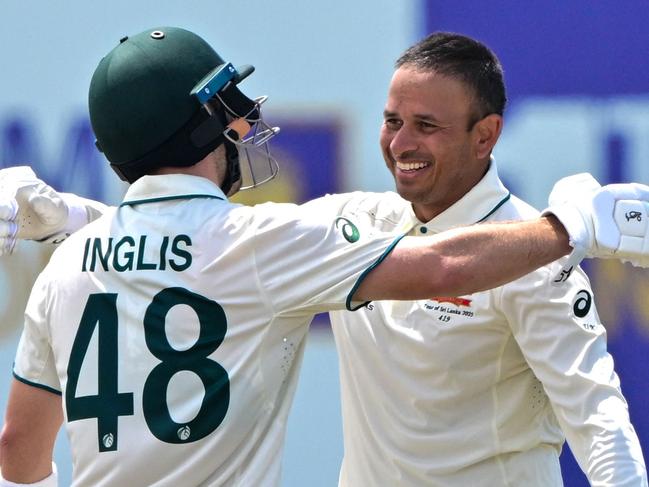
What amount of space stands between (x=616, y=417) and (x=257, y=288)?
72 centimetres

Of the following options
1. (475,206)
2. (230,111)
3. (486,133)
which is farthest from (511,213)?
(230,111)

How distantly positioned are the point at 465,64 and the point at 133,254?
2.93 ft

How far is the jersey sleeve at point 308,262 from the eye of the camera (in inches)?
73.2

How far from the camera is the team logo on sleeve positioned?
6.18ft

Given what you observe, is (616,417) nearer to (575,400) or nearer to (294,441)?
(575,400)

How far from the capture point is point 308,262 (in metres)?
1.87

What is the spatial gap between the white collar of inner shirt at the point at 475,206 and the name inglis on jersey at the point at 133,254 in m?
0.72

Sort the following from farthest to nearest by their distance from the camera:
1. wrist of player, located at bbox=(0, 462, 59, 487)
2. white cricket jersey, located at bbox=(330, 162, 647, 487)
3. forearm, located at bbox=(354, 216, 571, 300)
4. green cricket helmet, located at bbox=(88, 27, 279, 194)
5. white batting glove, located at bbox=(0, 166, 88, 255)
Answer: white batting glove, located at bbox=(0, 166, 88, 255)
white cricket jersey, located at bbox=(330, 162, 647, 487)
wrist of player, located at bbox=(0, 462, 59, 487)
green cricket helmet, located at bbox=(88, 27, 279, 194)
forearm, located at bbox=(354, 216, 571, 300)

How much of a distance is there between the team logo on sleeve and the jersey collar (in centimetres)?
18

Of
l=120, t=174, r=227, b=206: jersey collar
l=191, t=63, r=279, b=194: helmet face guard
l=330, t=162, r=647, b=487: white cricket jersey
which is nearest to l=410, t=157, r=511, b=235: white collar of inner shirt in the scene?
l=330, t=162, r=647, b=487: white cricket jersey

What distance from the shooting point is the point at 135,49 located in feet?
6.53

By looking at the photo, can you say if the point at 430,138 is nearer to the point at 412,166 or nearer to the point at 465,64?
the point at 412,166

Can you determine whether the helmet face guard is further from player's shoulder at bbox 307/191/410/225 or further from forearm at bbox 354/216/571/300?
player's shoulder at bbox 307/191/410/225

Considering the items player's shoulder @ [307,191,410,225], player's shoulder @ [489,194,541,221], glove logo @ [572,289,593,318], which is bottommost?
glove logo @ [572,289,593,318]
